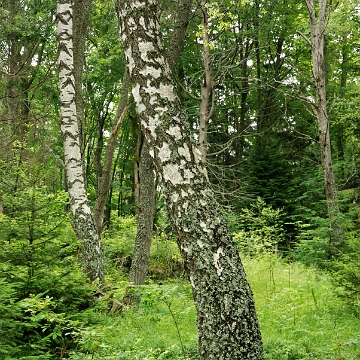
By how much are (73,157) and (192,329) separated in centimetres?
369

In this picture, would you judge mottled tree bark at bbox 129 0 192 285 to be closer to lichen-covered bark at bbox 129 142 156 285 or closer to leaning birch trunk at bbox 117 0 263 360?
lichen-covered bark at bbox 129 142 156 285

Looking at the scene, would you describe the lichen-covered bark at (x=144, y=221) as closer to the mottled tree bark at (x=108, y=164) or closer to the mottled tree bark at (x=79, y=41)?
the mottled tree bark at (x=108, y=164)

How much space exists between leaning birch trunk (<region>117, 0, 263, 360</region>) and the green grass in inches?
32.8

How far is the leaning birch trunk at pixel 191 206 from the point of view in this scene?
3.28 m

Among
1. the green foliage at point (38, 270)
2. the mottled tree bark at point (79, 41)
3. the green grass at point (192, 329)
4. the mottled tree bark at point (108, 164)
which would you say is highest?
the mottled tree bark at point (79, 41)

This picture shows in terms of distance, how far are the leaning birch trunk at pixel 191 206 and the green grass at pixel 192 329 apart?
833 millimetres

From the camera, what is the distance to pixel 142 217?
752 centimetres

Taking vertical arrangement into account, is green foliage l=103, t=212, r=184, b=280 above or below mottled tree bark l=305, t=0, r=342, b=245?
below

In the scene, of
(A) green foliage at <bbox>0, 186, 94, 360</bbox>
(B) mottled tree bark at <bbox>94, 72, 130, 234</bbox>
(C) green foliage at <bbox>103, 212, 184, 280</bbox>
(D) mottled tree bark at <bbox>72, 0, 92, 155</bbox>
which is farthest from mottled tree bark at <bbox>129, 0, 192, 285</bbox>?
(C) green foliage at <bbox>103, 212, 184, 280</bbox>

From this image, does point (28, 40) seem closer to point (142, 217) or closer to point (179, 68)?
point (179, 68)

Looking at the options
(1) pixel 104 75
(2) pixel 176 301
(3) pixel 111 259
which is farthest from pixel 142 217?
(1) pixel 104 75

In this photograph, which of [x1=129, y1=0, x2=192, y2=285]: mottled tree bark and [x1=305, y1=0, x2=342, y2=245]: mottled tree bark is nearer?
[x1=129, y1=0, x2=192, y2=285]: mottled tree bark

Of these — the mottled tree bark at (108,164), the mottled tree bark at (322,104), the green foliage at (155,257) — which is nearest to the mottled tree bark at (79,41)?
the mottled tree bark at (108,164)

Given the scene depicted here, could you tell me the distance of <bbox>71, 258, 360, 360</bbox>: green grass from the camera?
4391 mm
